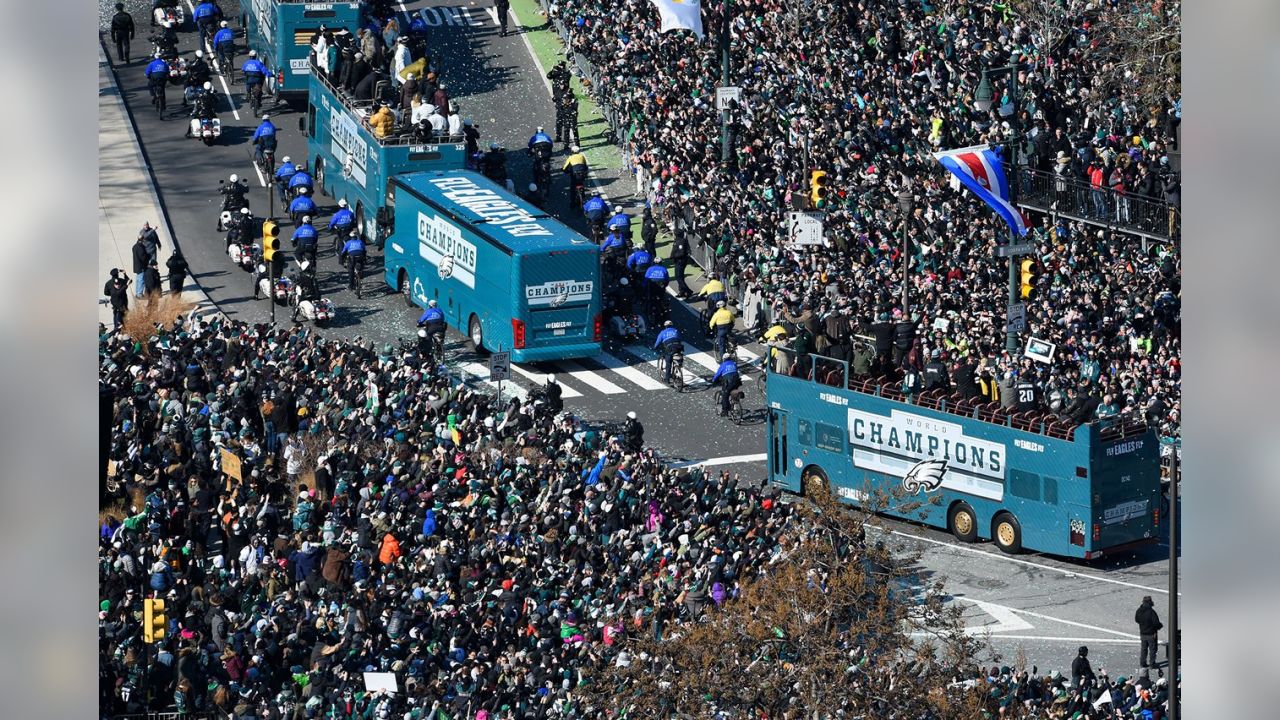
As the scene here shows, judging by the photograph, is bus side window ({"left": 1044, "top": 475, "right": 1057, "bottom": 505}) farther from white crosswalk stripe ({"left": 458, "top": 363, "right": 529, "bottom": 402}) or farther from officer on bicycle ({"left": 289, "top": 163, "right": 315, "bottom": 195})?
officer on bicycle ({"left": 289, "top": 163, "right": 315, "bottom": 195})

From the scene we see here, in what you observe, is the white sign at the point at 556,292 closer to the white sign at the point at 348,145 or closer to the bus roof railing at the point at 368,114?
the bus roof railing at the point at 368,114

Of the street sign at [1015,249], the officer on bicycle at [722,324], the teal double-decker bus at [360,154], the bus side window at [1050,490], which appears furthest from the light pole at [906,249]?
the teal double-decker bus at [360,154]

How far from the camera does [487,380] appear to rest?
1672 inches

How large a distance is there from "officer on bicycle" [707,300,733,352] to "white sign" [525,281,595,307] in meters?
2.66

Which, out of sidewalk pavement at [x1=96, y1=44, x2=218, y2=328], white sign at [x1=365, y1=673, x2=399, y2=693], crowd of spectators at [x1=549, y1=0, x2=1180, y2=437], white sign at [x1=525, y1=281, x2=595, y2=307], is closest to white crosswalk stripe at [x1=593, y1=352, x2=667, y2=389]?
white sign at [x1=525, y1=281, x2=595, y2=307]

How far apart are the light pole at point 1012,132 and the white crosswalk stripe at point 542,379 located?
30.8 ft

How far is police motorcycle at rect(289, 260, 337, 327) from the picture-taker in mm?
44781

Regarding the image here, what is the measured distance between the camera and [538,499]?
105ft

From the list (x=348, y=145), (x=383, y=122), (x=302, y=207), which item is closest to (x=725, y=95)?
(x=383, y=122)

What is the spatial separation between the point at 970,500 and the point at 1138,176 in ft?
31.3

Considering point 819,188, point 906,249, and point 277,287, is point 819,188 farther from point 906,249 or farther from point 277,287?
point 277,287

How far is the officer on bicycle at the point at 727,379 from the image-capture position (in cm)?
3991

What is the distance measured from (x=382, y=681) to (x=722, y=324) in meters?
18.4
